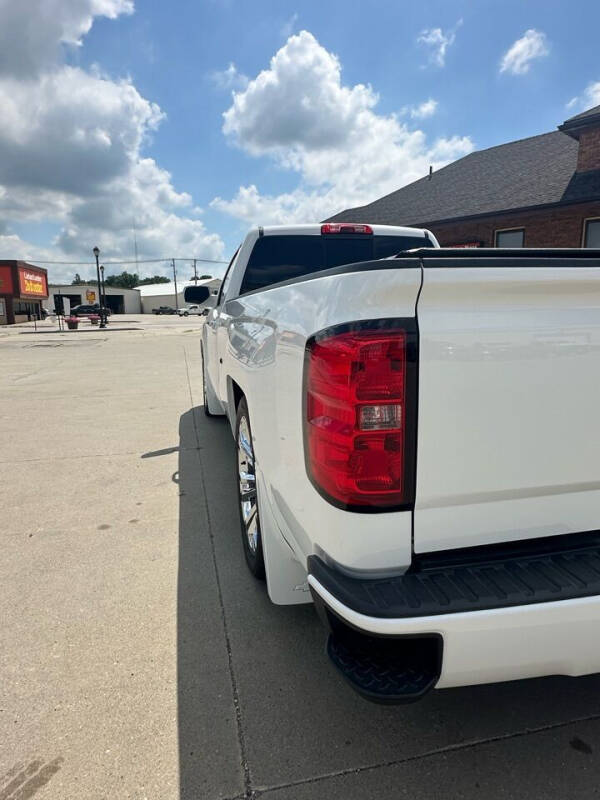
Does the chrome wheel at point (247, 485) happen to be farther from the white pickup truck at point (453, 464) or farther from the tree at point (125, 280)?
the tree at point (125, 280)

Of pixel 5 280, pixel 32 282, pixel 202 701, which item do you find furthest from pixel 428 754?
pixel 32 282

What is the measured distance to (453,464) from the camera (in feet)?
4.81

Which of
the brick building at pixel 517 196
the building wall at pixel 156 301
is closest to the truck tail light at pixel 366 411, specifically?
the brick building at pixel 517 196

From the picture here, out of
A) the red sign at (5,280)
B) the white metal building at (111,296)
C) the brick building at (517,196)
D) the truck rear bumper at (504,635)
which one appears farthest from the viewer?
the white metal building at (111,296)

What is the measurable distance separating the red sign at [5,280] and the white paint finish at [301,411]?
51040 mm

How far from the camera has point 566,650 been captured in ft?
4.74

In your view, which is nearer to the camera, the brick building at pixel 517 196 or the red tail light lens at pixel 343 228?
the red tail light lens at pixel 343 228

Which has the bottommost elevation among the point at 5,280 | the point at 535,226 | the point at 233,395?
the point at 233,395

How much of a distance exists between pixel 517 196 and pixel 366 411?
15.8 metres

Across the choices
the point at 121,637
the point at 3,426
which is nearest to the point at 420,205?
the point at 3,426

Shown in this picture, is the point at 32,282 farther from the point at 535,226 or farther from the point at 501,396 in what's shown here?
the point at 501,396

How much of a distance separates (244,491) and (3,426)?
507 cm

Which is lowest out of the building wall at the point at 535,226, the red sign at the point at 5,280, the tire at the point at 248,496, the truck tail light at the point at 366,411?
the tire at the point at 248,496

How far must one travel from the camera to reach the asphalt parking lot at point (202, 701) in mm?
1738
